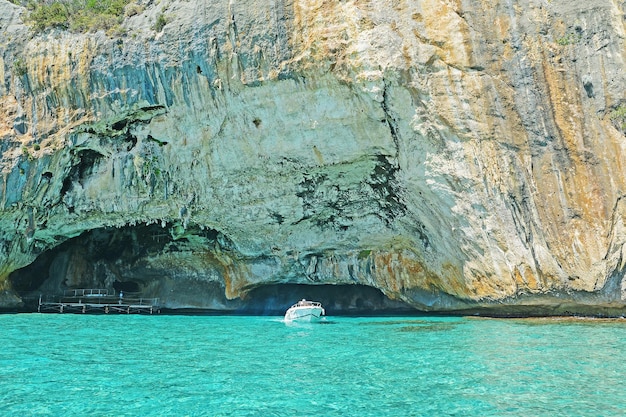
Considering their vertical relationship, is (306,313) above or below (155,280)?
below

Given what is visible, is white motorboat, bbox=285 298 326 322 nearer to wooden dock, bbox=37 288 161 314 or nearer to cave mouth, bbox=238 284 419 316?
cave mouth, bbox=238 284 419 316

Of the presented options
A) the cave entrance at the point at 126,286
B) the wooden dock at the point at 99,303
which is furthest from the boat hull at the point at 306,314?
the cave entrance at the point at 126,286

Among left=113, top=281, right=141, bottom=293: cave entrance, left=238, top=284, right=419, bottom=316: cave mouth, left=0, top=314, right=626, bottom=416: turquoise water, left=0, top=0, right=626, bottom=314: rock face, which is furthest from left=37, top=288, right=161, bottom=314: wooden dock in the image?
left=0, top=314, right=626, bottom=416: turquoise water

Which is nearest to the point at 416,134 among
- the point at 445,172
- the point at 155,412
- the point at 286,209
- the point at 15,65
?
the point at 445,172

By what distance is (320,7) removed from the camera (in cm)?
1703

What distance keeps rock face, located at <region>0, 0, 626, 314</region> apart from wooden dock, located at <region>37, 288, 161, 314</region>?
1.83 m

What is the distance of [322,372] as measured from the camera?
9539mm

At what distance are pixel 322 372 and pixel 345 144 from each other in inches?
379

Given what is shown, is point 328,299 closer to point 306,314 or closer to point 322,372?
point 306,314

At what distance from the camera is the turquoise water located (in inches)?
295

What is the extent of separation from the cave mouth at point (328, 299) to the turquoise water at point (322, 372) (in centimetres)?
882

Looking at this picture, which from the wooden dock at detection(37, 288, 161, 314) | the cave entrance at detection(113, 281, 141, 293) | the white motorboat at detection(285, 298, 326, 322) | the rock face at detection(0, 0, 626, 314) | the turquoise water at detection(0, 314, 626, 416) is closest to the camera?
the turquoise water at detection(0, 314, 626, 416)

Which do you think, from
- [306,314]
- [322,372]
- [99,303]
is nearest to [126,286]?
[99,303]

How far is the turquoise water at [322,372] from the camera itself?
750cm
